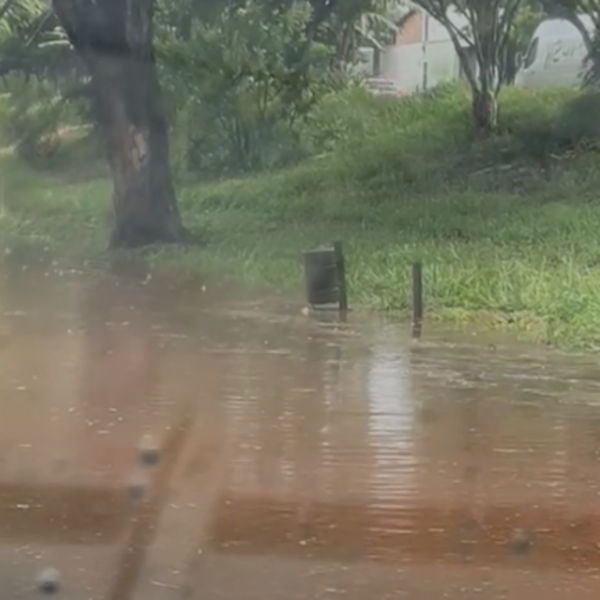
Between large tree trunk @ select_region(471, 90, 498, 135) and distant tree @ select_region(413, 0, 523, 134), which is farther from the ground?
distant tree @ select_region(413, 0, 523, 134)

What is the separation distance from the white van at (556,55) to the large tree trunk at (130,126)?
203 centimetres

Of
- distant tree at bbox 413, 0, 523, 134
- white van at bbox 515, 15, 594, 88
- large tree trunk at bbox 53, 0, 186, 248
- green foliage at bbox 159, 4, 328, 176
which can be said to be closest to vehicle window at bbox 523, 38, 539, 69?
white van at bbox 515, 15, 594, 88

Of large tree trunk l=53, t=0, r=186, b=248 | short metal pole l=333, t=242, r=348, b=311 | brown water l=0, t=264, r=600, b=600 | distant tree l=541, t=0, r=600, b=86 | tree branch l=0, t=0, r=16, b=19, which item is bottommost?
brown water l=0, t=264, r=600, b=600

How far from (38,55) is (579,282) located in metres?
3.01

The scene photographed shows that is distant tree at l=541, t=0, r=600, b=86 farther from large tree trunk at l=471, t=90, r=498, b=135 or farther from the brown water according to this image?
the brown water

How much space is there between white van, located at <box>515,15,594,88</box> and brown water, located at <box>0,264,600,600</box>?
6.12 ft

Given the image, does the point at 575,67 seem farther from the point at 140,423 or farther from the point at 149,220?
the point at 140,423

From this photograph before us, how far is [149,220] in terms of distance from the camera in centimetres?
711

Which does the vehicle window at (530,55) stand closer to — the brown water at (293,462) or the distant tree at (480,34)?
the distant tree at (480,34)

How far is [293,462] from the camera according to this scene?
4047 mm

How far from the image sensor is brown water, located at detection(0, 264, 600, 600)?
10.5 feet

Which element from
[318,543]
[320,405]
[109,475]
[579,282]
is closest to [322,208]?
[579,282]

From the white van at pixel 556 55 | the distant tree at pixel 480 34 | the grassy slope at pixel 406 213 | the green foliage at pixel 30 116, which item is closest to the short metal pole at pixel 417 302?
the grassy slope at pixel 406 213

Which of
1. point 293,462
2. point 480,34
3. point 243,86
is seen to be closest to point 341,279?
point 243,86
